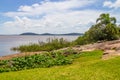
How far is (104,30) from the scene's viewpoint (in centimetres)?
4319

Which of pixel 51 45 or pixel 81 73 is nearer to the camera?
pixel 81 73

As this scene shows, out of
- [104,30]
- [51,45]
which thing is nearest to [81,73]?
→ [104,30]

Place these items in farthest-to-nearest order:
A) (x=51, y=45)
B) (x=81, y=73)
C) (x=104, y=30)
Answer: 1. (x=51, y=45)
2. (x=104, y=30)
3. (x=81, y=73)

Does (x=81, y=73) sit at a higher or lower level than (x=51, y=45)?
lower

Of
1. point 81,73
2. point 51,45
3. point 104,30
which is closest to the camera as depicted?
point 81,73

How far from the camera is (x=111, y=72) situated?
1745 centimetres

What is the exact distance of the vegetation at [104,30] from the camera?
140 feet

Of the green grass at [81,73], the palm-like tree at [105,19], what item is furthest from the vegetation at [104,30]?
the green grass at [81,73]

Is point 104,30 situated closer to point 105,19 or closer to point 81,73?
point 105,19

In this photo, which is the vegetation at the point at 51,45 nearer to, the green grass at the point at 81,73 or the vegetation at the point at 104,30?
the vegetation at the point at 104,30

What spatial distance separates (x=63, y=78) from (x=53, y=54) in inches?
496

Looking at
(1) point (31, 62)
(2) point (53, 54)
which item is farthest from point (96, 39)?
(1) point (31, 62)


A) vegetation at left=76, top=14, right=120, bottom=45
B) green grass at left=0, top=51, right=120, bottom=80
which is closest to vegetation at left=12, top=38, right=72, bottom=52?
vegetation at left=76, top=14, right=120, bottom=45

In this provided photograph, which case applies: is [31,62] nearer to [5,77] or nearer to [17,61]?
[17,61]
